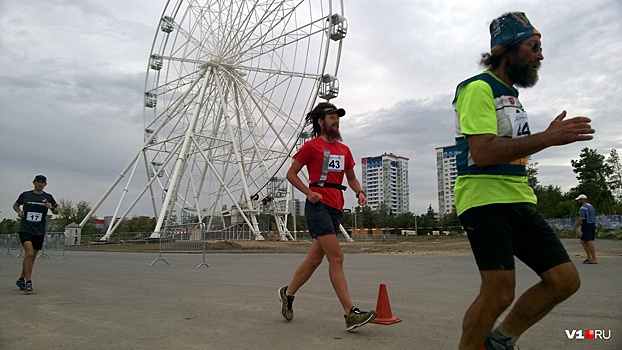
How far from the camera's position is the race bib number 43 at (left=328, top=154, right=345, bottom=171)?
461cm

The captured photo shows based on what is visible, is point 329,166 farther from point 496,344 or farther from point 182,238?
point 182,238

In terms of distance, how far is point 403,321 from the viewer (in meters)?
4.34

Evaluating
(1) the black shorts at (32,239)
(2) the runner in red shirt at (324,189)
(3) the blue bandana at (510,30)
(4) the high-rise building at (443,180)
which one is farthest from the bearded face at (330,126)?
(4) the high-rise building at (443,180)

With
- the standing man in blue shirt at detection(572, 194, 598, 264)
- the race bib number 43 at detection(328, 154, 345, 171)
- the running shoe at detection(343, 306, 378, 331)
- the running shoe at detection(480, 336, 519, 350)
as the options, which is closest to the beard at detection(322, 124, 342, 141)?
the race bib number 43 at detection(328, 154, 345, 171)

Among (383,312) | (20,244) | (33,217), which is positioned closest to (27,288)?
(33,217)

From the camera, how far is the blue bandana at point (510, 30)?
8.91 ft

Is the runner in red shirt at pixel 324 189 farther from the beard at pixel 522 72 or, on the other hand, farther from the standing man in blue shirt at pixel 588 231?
the standing man in blue shirt at pixel 588 231

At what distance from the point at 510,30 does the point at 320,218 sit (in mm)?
2243

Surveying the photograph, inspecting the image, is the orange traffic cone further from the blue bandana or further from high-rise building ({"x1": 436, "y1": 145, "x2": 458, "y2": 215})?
high-rise building ({"x1": 436, "y1": 145, "x2": 458, "y2": 215})

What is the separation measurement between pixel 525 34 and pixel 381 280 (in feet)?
19.5

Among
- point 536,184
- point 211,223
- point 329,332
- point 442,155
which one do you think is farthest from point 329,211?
point 442,155

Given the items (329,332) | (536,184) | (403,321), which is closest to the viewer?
(329,332)

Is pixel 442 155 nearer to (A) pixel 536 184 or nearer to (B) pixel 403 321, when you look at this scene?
(A) pixel 536 184

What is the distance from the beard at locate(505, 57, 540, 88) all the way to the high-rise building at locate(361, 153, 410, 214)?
443 feet
